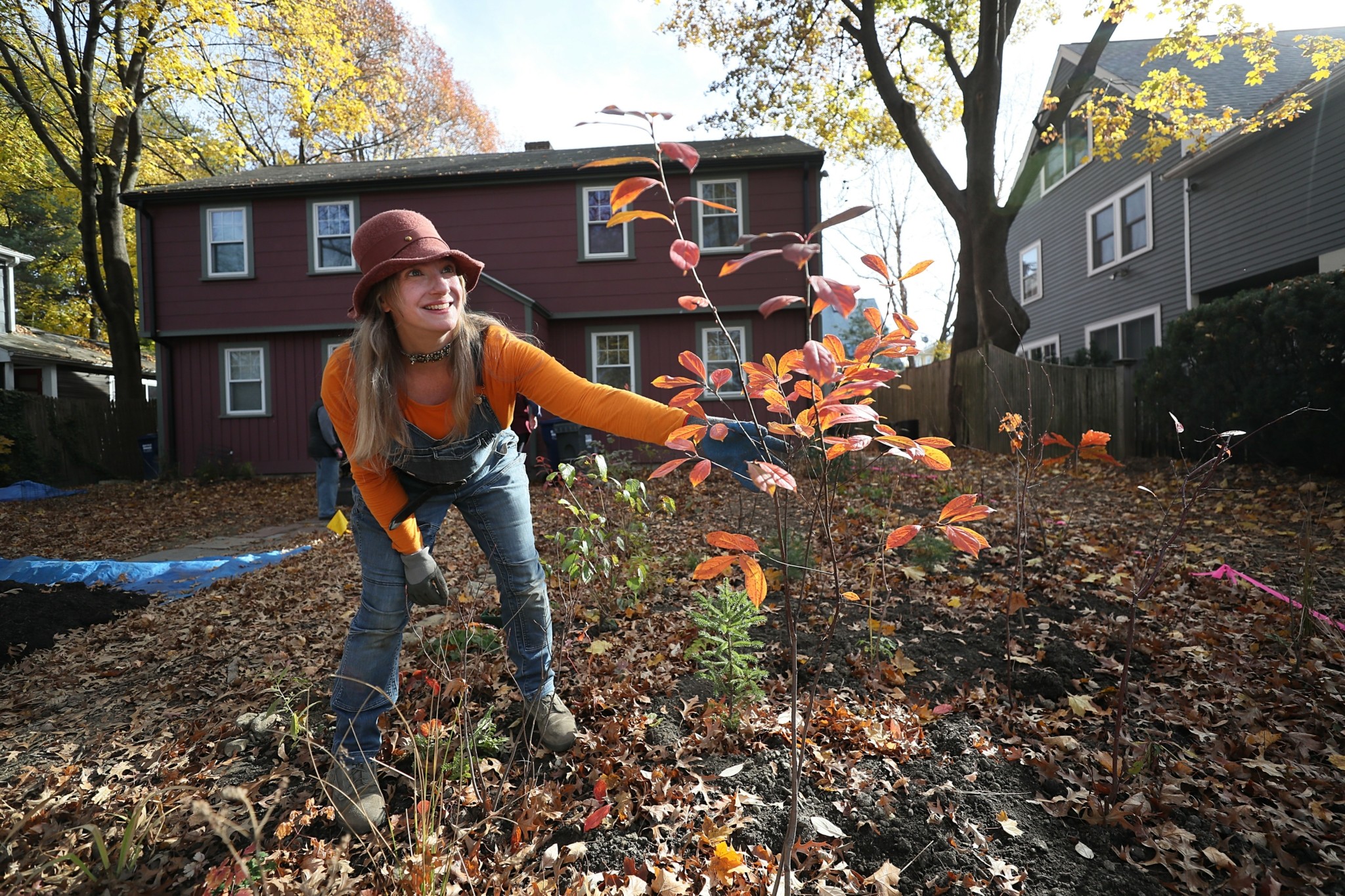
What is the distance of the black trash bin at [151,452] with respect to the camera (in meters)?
13.6

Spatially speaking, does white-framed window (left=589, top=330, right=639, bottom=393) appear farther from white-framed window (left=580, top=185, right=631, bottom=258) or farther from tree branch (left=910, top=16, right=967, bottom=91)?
tree branch (left=910, top=16, right=967, bottom=91)

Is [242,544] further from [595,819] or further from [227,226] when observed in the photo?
[227,226]

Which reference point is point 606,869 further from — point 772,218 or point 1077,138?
point 1077,138

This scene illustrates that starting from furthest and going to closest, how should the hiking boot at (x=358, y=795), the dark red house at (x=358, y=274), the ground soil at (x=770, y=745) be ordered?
the dark red house at (x=358, y=274) < the hiking boot at (x=358, y=795) < the ground soil at (x=770, y=745)

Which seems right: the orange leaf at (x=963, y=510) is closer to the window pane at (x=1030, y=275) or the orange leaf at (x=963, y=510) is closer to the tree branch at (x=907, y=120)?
the tree branch at (x=907, y=120)

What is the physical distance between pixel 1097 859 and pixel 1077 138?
19.6 metres

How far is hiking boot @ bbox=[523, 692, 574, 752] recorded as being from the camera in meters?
2.33

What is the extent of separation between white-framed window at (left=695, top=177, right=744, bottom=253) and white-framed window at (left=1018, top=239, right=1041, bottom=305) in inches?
402

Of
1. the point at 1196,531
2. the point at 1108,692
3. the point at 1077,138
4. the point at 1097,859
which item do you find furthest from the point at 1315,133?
the point at 1097,859

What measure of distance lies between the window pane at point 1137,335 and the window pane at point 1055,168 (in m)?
4.66

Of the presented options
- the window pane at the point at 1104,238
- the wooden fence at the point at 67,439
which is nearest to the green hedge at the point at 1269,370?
the window pane at the point at 1104,238

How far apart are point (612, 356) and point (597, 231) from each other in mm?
2459

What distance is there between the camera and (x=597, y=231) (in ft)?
43.7

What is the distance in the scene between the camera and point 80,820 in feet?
6.92
